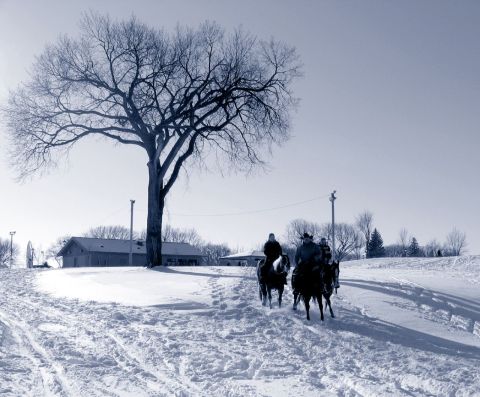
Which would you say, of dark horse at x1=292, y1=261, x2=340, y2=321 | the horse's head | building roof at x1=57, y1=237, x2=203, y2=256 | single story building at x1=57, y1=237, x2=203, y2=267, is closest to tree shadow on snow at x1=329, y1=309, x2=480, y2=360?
dark horse at x1=292, y1=261, x2=340, y2=321

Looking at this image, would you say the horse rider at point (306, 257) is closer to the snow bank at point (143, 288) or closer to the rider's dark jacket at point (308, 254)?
the rider's dark jacket at point (308, 254)

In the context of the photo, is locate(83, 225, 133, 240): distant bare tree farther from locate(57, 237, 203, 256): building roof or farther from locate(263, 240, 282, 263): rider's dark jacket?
locate(263, 240, 282, 263): rider's dark jacket

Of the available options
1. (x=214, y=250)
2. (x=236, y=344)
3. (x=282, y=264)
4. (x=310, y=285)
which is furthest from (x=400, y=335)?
(x=214, y=250)

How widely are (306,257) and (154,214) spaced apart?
648 inches

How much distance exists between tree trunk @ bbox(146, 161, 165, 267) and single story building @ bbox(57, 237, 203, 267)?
131 ft

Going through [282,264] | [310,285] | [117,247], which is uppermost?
[117,247]

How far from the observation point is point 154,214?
2831cm

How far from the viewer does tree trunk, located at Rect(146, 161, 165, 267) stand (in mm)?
28250

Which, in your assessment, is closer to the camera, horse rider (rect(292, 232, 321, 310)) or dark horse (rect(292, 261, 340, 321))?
dark horse (rect(292, 261, 340, 321))

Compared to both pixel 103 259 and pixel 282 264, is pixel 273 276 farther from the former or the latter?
pixel 103 259

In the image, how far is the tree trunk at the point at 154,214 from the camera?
1112 inches

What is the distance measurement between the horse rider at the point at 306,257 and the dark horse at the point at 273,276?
1.07m

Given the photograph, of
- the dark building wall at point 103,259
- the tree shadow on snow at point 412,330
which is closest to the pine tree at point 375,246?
the dark building wall at point 103,259

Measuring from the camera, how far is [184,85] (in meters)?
28.9
